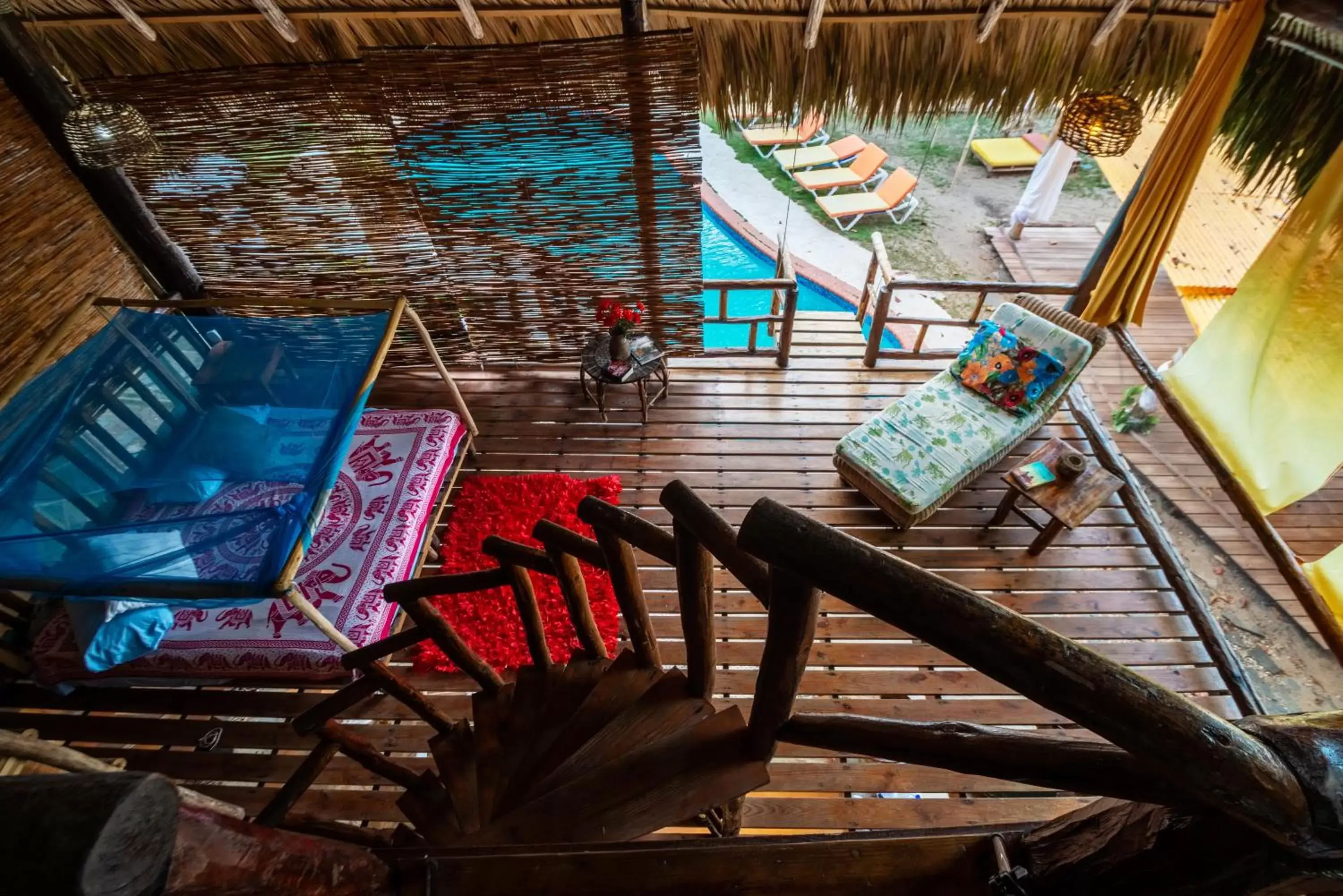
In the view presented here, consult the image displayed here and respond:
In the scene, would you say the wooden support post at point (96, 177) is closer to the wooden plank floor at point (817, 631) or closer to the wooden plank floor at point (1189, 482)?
the wooden plank floor at point (817, 631)

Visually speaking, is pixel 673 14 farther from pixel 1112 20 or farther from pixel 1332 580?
pixel 1332 580

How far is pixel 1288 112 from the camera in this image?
2775 millimetres

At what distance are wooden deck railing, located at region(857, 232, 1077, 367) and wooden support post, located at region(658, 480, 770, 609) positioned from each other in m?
2.95

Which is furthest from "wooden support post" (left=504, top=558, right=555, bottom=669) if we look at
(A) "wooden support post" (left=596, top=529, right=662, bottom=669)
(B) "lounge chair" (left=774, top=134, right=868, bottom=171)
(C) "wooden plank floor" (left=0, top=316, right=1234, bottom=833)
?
(B) "lounge chair" (left=774, top=134, right=868, bottom=171)

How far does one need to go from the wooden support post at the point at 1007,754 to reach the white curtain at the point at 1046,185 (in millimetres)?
6168

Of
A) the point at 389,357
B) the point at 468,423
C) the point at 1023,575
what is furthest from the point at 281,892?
the point at 389,357

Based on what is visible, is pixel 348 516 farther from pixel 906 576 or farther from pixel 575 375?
pixel 906 576

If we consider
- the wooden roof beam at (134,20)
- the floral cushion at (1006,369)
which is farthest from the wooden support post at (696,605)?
the wooden roof beam at (134,20)

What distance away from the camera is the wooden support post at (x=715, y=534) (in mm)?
1126

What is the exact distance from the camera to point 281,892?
0.60 metres

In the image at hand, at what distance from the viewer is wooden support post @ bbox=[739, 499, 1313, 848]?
0.60m

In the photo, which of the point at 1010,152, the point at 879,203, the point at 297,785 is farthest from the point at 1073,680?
the point at 1010,152

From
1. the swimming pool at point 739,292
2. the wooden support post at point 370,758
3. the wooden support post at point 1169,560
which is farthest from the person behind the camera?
the swimming pool at point 739,292

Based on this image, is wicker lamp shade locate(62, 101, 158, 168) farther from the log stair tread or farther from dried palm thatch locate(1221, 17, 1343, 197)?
dried palm thatch locate(1221, 17, 1343, 197)
